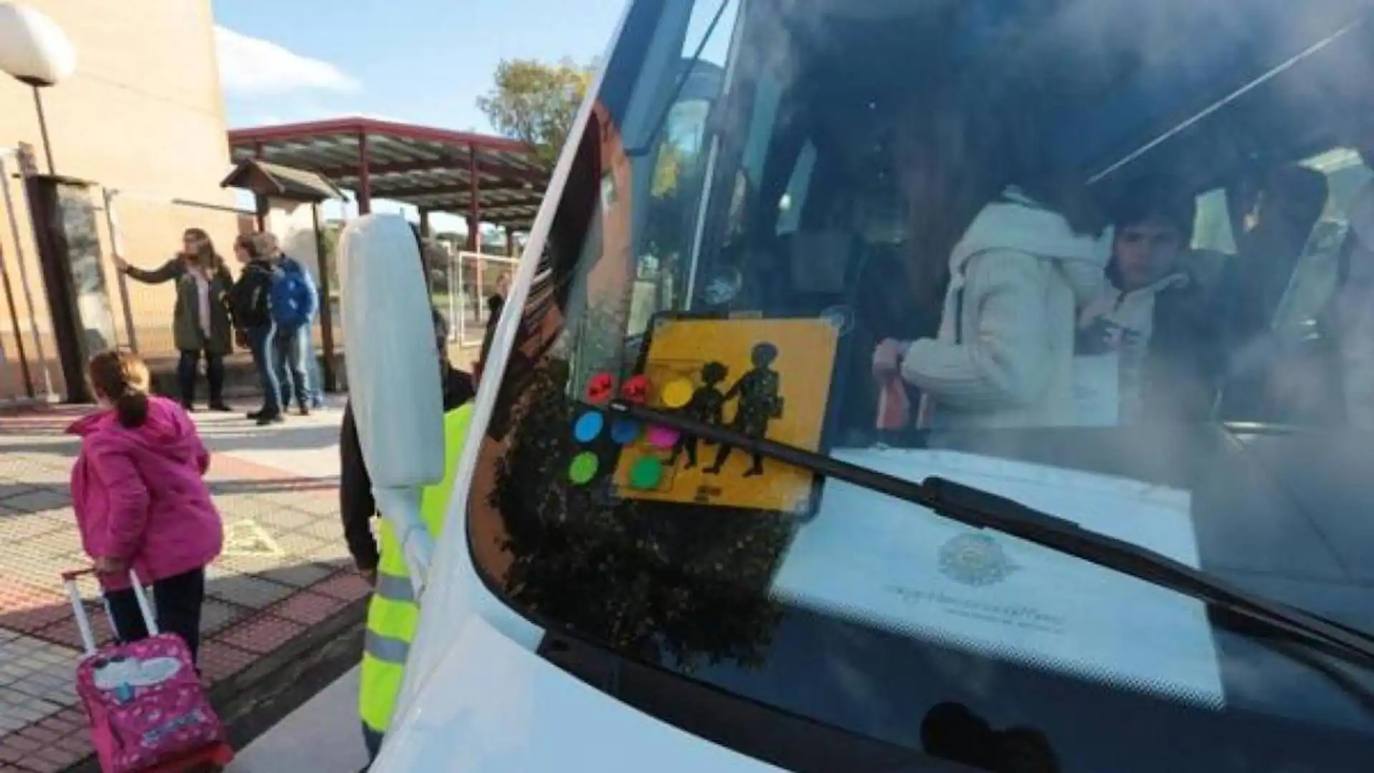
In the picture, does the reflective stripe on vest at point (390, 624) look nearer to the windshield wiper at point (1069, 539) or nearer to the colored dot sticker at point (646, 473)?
the colored dot sticker at point (646, 473)

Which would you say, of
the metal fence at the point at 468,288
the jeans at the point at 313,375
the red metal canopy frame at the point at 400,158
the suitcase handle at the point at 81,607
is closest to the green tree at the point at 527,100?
the red metal canopy frame at the point at 400,158

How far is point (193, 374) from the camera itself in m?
9.14

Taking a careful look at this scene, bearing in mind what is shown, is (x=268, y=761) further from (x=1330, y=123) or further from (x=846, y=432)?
(x=1330, y=123)

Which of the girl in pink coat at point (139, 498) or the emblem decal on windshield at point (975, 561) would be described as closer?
the emblem decal on windshield at point (975, 561)

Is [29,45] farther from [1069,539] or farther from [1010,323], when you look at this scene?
[1069,539]

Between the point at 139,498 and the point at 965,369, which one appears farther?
the point at 139,498

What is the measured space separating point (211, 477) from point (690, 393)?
6.28 meters

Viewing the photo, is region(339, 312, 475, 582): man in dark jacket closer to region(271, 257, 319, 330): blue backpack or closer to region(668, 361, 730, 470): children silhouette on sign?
region(668, 361, 730, 470): children silhouette on sign

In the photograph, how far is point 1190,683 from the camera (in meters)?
0.99

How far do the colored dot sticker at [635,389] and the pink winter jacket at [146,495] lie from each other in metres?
2.59

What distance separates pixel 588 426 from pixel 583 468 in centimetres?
6

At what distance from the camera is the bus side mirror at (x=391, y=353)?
1.32m

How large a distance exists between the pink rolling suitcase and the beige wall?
277 inches

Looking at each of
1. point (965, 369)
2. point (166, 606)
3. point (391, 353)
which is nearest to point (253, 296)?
point (166, 606)
